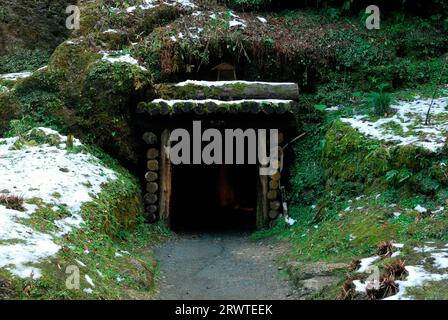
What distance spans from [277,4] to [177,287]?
38.5 feet

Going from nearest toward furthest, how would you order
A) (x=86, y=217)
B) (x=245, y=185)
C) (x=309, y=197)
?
(x=86, y=217) < (x=309, y=197) < (x=245, y=185)

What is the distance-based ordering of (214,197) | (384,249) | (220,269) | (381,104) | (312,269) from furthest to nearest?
1. (214,197)
2. (381,104)
3. (220,269)
4. (312,269)
5. (384,249)

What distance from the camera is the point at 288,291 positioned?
22.0ft

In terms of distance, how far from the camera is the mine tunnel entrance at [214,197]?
44.6 ft

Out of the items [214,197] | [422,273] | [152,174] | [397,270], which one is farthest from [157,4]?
[422,273]

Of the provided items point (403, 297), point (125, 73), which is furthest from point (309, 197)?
point (403, 297)

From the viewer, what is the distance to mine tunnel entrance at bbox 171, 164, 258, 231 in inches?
535

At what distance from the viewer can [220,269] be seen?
8.04m

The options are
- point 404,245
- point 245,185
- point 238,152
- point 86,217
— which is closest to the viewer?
point 404,245

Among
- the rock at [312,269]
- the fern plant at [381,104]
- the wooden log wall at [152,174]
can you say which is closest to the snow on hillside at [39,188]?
the wooden log wall at [152,174]

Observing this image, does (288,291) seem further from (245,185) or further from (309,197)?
(245,185)

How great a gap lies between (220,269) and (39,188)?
336cm

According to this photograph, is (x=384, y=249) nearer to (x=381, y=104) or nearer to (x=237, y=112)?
(x=237, y=112)

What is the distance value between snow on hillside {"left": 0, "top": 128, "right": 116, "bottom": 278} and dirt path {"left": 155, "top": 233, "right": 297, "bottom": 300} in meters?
1.79
